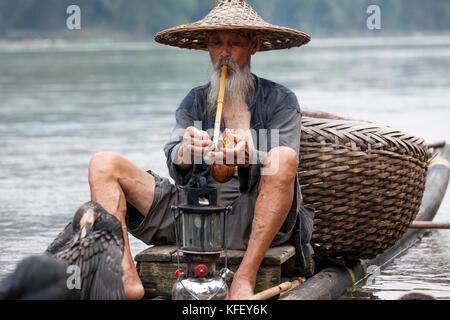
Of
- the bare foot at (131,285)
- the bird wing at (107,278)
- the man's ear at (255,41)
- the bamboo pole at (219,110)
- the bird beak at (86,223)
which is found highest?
the man's ear at (255,41)

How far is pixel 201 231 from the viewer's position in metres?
3.56

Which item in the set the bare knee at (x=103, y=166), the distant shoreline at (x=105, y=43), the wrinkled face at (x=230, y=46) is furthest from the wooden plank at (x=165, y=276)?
the distant shoreline at (x=105, y=43)

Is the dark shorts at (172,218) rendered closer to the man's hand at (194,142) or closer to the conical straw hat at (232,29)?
the man's hand at (194,142)

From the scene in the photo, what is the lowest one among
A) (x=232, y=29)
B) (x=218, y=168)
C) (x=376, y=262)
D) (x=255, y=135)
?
(x=376, y=262)

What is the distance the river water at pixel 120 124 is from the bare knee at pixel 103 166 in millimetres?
1163

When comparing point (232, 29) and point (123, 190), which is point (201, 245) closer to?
point (123, 190)

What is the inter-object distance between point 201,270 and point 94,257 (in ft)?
1.80

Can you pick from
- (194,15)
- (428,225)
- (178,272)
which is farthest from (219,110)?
(194,15)

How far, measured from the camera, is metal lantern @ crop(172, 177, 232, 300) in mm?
3543

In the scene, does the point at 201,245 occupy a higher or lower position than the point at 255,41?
lower

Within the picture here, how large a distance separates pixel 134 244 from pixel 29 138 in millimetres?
5925

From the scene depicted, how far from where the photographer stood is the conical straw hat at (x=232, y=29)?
158 inches

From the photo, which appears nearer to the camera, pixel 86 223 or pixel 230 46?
pixel 86 223

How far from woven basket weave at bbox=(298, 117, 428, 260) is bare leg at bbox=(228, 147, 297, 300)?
542mm
